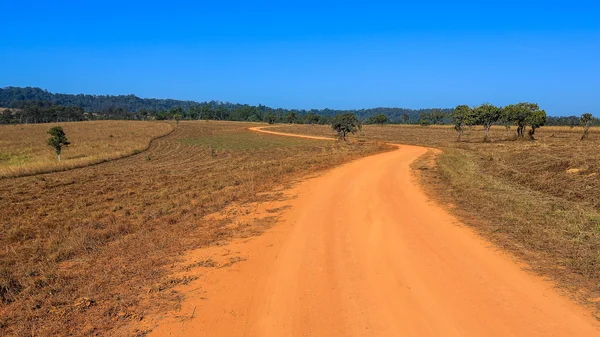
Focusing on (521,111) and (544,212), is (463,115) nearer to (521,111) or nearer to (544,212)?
(521,111)

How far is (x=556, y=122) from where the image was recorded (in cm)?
13312

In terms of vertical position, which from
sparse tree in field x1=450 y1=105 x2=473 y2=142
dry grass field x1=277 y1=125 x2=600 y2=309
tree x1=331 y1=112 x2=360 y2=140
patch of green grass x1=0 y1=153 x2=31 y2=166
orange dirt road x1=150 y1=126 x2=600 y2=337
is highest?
sparse tree in field x1=450 y1=105 x2=473 y2=142

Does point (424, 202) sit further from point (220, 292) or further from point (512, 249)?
point (220, 292)

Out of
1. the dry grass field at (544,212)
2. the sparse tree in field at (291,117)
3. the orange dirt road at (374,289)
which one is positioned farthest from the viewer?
the sparse tree in field at (291,117)

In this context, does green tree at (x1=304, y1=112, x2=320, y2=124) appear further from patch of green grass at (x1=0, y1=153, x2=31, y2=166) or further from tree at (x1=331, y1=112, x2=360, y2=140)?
patch of green grass at (x1=0, y1=153, x2=31, y2=166)

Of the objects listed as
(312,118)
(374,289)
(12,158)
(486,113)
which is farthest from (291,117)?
(374,289)

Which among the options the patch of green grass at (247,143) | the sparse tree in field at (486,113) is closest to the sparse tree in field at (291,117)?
the patch of green grass at (247,143)

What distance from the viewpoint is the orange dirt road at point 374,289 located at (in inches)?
224

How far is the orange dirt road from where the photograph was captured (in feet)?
18.7

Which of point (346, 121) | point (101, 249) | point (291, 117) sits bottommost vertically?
point (101, 249)

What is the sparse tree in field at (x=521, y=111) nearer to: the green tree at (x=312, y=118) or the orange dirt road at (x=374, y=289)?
the orange dirt road at (x=374, y=289)

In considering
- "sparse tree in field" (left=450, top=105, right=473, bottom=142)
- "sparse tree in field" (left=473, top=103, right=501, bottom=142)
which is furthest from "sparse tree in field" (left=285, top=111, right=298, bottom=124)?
"sparse tree in field" (left=473, top=103, right=501, bottom=142)

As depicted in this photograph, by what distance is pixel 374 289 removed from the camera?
22.6 feet

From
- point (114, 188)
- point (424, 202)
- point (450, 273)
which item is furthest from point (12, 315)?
point (114, 188)
